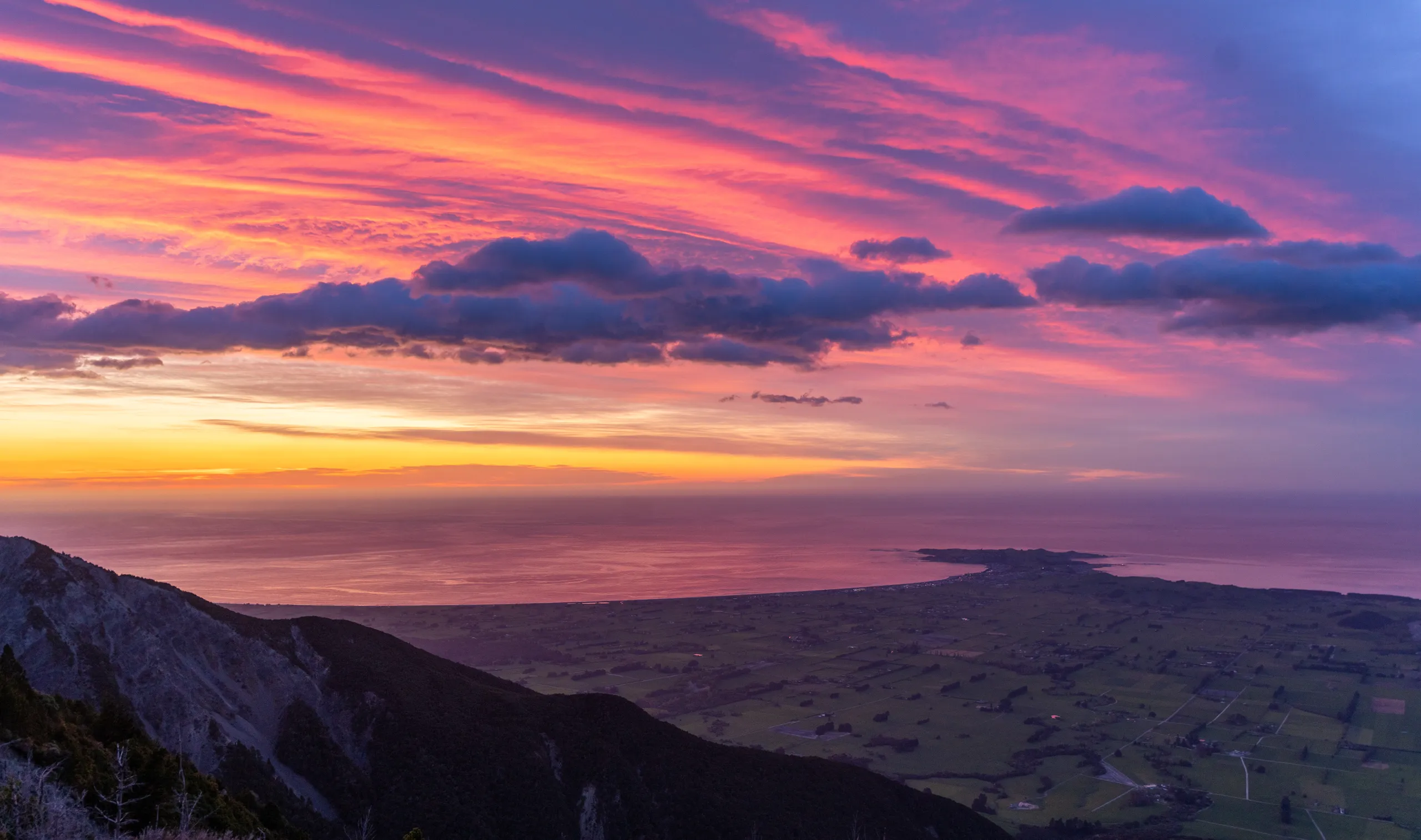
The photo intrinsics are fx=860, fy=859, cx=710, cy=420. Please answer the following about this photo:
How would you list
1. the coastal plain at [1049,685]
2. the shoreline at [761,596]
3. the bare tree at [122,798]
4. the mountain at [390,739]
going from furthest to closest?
the shoreline at [761,596] < the coastal plain at [1049,685] < the mountain at [390,739] < the bare tree at [122,798]

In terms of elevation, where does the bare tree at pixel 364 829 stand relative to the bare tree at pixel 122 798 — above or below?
below

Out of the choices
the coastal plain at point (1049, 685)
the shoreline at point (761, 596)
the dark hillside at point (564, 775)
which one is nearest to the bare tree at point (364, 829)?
the dark hillside at point (564, 775)

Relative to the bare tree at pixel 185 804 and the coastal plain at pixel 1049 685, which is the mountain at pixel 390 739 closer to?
the bare tree at pixel 185 804

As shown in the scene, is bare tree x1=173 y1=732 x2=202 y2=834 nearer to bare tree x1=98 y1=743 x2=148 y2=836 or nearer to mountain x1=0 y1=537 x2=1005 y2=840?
bare tree x1=98 y1=743 x2=148 y2=836

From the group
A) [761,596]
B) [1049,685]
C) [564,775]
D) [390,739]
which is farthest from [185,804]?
[761,596]

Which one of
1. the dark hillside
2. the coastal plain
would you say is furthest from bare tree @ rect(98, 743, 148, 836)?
the coastal plain

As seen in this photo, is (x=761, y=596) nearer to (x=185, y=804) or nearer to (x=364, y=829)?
(x=364, y=829)
